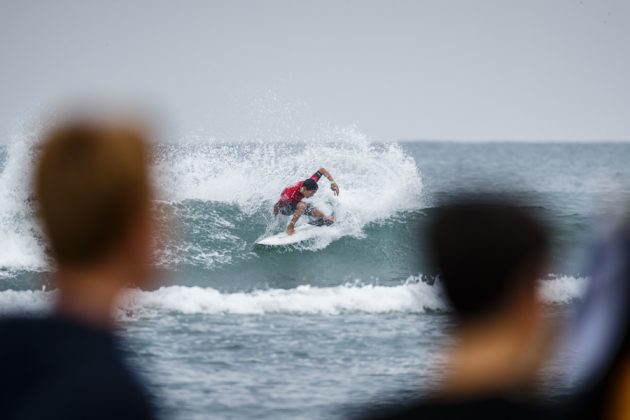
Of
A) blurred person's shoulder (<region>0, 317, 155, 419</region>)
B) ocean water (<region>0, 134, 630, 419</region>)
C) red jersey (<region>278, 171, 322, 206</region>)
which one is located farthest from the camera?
red jersey (<region>278, 171, 322, 206</region>)

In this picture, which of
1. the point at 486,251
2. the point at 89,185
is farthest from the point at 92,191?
the point at 486,251

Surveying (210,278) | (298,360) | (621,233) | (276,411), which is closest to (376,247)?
(210,278)

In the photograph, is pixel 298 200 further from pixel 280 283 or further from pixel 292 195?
pixel 280 283

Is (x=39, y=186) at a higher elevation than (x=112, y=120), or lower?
lower

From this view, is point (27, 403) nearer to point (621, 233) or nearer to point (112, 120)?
point (112, 120)

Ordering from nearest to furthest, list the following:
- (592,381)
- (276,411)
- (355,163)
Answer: (592,381)
(276,411)
(355,163)

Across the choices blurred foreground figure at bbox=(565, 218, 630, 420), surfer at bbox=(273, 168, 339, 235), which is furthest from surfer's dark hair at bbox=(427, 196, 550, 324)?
surfer at bbox=(273, 168, 339, 235)

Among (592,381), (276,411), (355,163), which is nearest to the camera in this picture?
(592,381)

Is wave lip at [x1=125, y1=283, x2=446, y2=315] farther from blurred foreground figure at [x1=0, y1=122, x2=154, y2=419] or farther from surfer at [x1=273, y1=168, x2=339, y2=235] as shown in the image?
blurred foreground figure at [x1=0, y1=122, x2=154, y2=419]

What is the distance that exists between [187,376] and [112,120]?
24.9 ft

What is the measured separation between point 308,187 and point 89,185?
14622 mm

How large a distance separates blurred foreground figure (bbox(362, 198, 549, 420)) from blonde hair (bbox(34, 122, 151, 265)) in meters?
0.53

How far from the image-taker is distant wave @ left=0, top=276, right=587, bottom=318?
43.5 feet

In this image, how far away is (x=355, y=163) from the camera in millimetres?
23422
